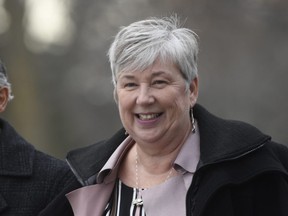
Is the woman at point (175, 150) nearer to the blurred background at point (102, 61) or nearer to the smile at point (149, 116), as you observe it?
the smile at point (149, 116)

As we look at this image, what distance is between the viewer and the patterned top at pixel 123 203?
14.6 feet

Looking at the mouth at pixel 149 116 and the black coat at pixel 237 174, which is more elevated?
the mouth at pixel 149 116

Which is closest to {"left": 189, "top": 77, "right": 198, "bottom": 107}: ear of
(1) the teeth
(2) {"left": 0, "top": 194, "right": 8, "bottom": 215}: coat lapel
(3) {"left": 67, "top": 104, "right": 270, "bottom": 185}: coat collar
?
(3) {"left": 67, "top": 104, "right": 270, "bottom": 185}: coat collar

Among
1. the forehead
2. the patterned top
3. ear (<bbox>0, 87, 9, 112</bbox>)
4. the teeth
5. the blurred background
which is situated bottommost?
the patterned top

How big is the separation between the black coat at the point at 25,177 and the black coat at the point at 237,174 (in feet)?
2.64

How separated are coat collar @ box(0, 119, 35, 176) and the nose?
0.85 meters

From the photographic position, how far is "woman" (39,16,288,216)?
14.1ft

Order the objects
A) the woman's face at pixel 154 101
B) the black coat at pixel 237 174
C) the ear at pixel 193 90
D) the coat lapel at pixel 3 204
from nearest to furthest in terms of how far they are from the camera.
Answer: the black coat at pixel 237 174
the woman's face at pixel 154 101
the ear at pixel 193 90
the coat lapel at pixel 3 204

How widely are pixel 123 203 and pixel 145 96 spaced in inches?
21.0

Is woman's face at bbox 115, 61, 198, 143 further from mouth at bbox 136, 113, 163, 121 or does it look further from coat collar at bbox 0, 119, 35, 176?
coat collar at bbox 0, 119, 35, 176

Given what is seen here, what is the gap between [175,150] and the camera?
4.52 m

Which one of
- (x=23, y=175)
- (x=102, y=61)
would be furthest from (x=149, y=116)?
(x=102, y=61)

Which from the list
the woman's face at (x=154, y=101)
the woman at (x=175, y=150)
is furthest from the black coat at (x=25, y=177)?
the woman's face at (x=154, y=101)

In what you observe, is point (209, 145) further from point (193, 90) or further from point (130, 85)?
point (130, 85)
